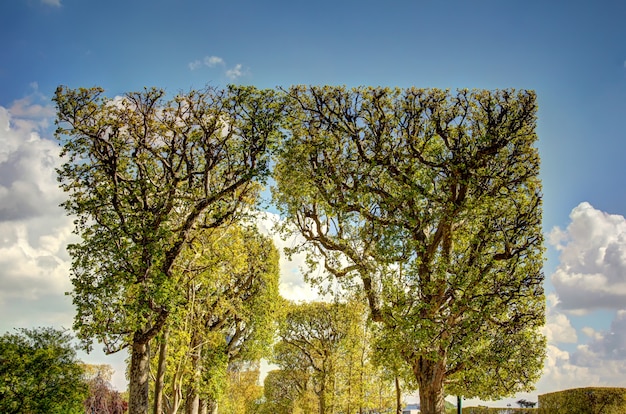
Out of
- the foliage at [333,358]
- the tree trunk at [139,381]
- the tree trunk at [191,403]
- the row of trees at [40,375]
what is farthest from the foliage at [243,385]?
the tree trunk at [139,381]

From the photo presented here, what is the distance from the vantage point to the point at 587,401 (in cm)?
2547

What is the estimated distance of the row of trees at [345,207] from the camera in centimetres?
1730

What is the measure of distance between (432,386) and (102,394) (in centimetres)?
4103

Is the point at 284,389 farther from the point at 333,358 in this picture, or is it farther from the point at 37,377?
the point at 37,377

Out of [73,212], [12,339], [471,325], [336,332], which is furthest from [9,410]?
[336,332]

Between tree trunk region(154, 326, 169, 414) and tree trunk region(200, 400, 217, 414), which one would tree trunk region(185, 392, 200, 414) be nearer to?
tree trunk region(200, 400, 217, 414)

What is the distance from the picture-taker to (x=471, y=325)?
1705 cm

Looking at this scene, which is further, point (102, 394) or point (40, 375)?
point (102, 394)

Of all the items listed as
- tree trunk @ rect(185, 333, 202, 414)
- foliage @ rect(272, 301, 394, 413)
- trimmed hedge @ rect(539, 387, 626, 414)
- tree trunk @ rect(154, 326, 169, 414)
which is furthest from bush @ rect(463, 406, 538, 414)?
tree trunk @ rect(154, 326, 169, 414)

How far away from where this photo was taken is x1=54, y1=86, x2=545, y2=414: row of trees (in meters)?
17.3

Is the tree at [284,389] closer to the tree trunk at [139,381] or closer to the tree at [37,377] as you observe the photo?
the tree at [37,377]

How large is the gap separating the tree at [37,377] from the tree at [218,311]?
413 cm

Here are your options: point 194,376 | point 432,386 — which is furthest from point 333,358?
point 432,386

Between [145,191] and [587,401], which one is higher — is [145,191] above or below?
above
